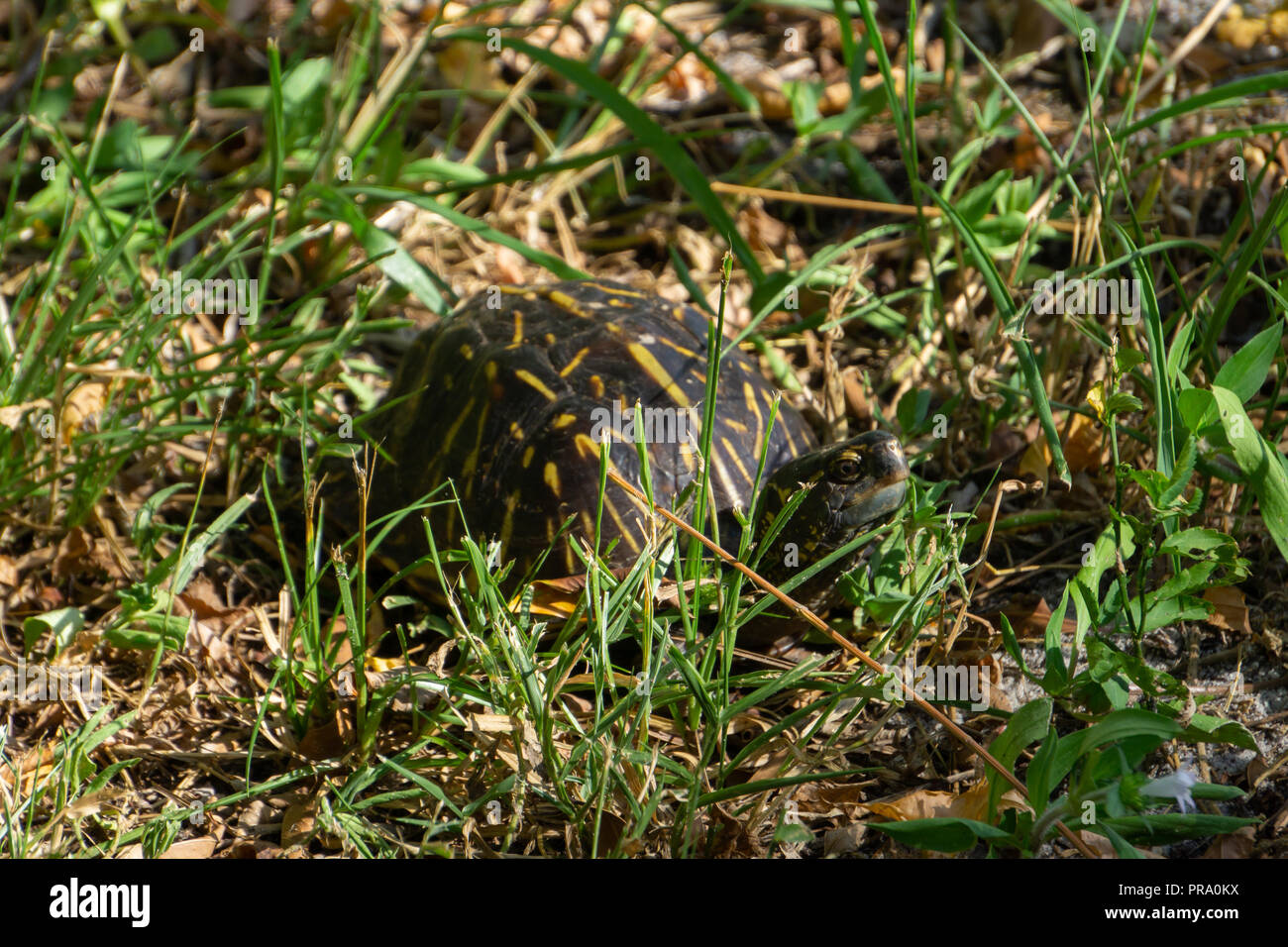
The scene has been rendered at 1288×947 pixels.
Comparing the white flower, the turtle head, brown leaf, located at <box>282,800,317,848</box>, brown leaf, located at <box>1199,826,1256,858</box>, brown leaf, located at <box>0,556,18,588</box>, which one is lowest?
brown leaf, located at <box>282,800,317,848</box>

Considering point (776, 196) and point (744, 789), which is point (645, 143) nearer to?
point (776, 196)

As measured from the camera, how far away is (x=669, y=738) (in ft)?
6.15

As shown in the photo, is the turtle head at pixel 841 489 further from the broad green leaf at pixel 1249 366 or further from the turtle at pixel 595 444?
the broad green leaf at pixel 1249 366

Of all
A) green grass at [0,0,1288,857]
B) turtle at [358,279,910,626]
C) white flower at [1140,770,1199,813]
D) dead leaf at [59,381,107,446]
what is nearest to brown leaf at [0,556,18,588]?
green grass at [0,0,1288,857]

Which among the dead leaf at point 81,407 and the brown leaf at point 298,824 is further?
the dead leaf at point 81,407

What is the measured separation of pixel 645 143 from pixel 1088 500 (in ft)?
4.33

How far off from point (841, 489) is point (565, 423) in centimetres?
60

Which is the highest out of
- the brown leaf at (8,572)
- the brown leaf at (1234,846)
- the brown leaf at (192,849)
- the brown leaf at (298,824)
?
the brown leaf at (8,572)

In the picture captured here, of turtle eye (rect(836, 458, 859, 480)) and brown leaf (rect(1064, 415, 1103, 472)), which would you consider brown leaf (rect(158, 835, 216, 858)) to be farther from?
brown leaf (rect(1064, 415, 1103, 472))

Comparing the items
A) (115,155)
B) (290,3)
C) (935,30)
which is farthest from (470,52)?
(935,30)

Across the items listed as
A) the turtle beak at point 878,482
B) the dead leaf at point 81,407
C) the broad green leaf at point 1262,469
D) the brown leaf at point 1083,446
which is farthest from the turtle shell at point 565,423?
the broad green leaf at point 1262,469

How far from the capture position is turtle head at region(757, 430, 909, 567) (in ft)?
6.21

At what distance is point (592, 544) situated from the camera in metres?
2.08

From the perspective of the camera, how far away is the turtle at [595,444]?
2018 mm
